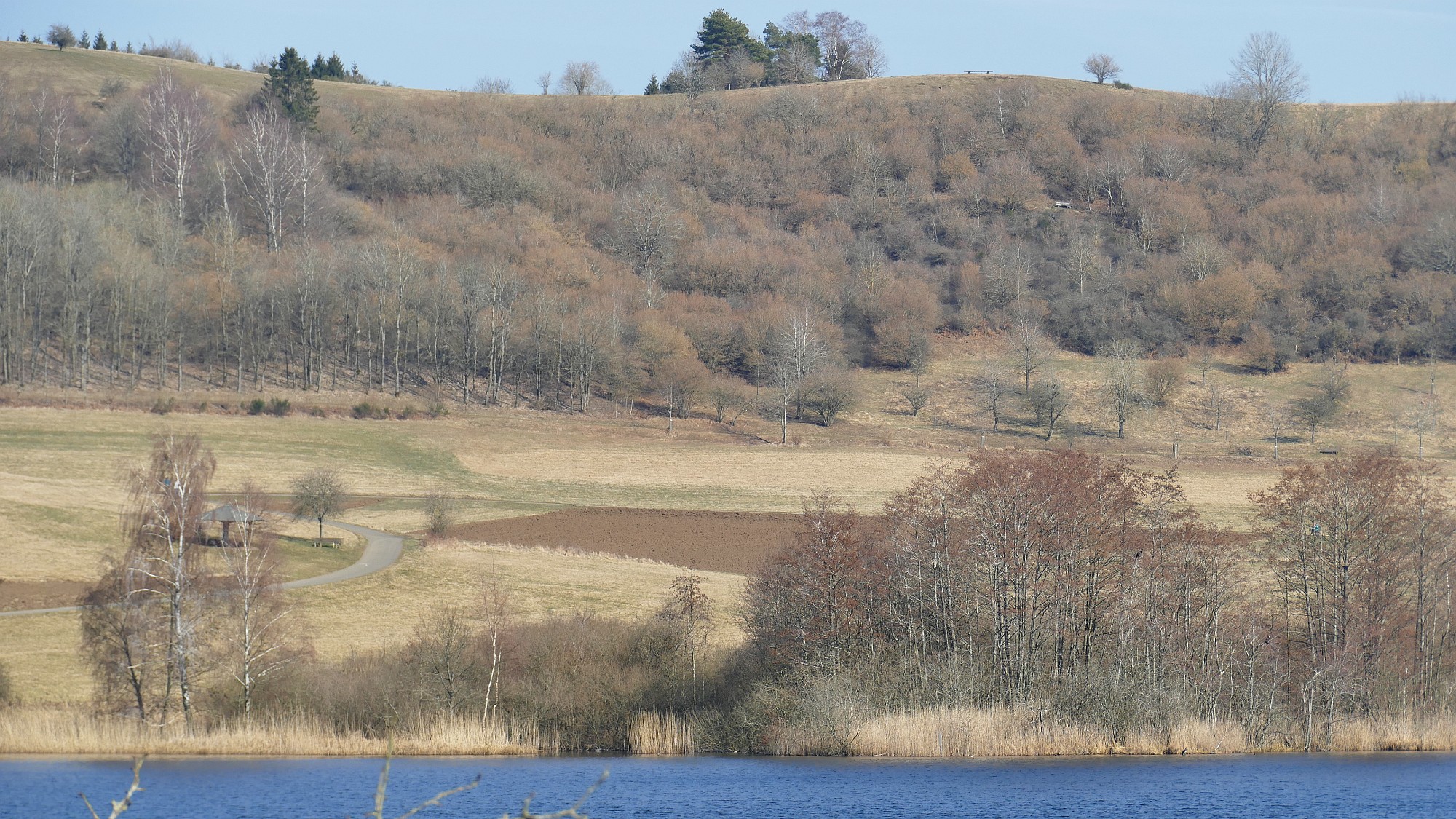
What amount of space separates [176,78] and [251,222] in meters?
35.7

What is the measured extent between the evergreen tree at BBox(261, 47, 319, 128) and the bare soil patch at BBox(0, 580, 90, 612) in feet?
383

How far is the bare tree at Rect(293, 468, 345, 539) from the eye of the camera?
62906 millimetres

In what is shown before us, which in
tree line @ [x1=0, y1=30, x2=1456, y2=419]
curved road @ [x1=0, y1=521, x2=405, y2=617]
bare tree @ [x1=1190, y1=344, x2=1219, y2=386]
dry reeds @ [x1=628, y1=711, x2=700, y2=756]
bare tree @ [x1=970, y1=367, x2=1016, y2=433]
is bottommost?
dry reeds @ [x1=628, y1=711, x2=700, y2=756]

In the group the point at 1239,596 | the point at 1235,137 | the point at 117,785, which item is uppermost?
the point at 1235,137

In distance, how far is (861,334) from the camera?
4973 inches

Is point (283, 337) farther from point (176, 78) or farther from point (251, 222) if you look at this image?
point (176, 78)

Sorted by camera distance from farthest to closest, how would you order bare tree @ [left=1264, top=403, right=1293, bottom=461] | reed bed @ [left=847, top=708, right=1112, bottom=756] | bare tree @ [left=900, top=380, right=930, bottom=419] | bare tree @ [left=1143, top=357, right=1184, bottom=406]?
bare tree @ [left=900, top=380, right=930, bottom=419] < bare tree @ [left=1143, top=357, right=1184, bottom=406] < bare tree @ [left=1264, top=403, right=1293, bottom=461] < reed bed @ [left=847, top=708, right=1112, bottom=756]

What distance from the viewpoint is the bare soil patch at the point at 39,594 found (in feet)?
157

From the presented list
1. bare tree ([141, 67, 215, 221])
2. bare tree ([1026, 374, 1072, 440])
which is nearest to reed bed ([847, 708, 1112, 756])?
bare tree ([1026, 374, 1072, 440])

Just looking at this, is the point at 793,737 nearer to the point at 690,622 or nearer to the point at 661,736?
the point at 661,736

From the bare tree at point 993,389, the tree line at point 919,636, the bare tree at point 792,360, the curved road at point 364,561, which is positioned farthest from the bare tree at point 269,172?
the tree line at point 919,636

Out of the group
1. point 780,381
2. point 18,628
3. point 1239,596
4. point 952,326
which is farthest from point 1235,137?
point 18,628

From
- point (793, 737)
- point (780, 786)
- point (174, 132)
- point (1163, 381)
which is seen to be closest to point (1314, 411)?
point (1163, 381)

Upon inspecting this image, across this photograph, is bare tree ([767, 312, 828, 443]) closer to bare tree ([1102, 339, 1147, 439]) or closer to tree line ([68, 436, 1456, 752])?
bare tree ([1102, 339, 1147, 439])
